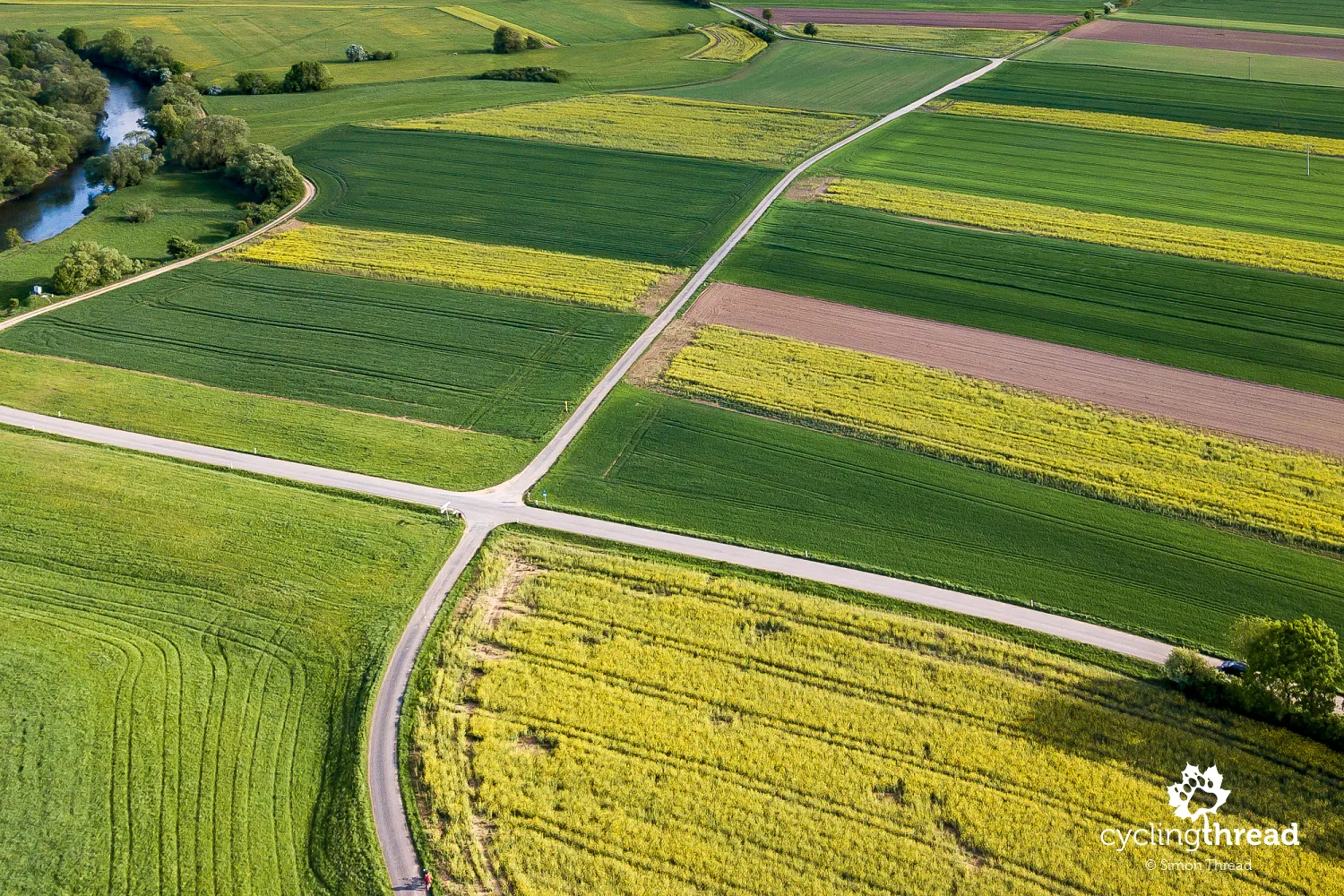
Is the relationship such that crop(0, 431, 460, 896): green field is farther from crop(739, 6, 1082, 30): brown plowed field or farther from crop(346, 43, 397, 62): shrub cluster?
crop(739, 6, 1082, 30): brown plowed field

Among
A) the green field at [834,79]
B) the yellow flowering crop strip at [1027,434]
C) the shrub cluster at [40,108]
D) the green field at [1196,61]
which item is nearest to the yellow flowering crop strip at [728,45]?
the green field at [834,79]

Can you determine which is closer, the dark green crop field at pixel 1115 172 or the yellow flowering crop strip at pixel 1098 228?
the yellow flowering crop strip at pixel 1098 228

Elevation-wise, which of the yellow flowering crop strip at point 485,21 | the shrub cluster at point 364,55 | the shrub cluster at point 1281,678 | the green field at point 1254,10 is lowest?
the shrub cluster at point 1281,678

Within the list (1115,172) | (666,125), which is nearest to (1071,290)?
(1115,172)

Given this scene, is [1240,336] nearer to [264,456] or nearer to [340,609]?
[340,609]

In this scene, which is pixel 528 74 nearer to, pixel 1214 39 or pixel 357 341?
pixel 357 341

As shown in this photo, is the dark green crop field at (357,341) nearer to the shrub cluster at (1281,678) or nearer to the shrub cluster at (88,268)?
the shrub cluster at (88,268)

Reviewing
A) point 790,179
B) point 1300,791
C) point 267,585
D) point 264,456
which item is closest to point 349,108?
point 790,179
